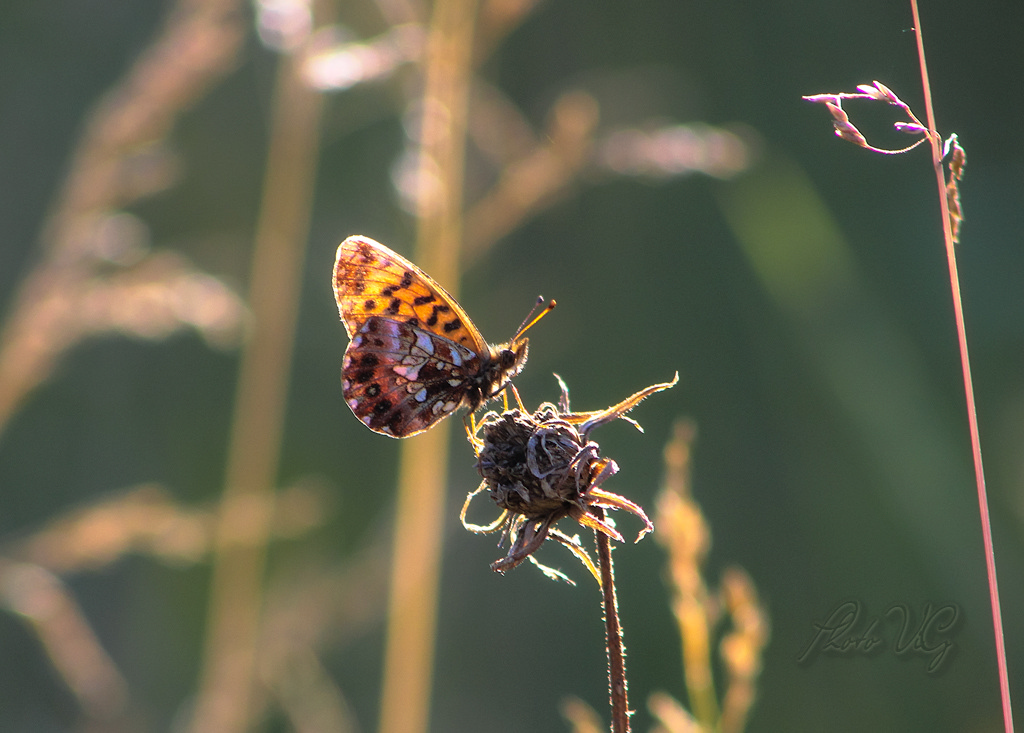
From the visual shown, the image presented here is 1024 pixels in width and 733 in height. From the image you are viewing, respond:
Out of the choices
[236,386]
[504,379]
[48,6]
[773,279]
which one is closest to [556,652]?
[236,386]

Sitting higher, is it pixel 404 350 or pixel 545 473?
pixel 404 350

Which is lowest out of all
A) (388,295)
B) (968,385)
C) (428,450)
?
(968,385)

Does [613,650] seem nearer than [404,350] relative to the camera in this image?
Yes
